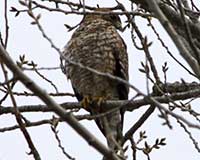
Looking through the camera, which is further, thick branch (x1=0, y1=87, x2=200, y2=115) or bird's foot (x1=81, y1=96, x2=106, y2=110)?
bird's foot (x1=81, y1=96, x2=106, y2=110)

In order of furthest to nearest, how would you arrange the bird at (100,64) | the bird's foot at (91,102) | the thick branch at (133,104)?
the bird at (100,64)
the bird's foot at (91,102)
the thick branch at (133,104)

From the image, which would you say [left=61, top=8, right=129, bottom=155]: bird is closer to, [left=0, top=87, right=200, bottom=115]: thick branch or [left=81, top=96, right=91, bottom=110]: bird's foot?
[left=81, top=96, right=91, bottom=110]: bird's foot

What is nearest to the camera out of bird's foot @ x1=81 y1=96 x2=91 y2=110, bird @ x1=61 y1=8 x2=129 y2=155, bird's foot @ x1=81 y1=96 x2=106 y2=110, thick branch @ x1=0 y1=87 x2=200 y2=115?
thick branch @ x1=0 y1=87 x2=200 y2=115

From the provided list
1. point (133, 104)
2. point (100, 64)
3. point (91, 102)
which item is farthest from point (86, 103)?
point (133, 104)

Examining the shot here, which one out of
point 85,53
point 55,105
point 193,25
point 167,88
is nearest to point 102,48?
point 85,53

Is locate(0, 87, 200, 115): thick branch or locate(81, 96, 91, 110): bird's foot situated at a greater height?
locate(0, 87, 200, 115): thick branch

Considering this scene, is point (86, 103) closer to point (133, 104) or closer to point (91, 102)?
point (91, 102)

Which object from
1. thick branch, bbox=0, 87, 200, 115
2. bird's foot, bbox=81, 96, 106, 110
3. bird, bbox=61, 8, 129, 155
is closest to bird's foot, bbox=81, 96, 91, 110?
bird's foot, bbox=81, 96, 106, 110

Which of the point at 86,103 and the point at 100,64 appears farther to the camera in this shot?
the point at 100,64

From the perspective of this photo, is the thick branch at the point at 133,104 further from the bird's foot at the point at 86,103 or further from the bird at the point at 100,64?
the bird at the point at 100,64

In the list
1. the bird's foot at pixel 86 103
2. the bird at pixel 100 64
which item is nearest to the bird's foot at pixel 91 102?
the bird's foot at pixel 86 103

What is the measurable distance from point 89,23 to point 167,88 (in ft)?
8.68

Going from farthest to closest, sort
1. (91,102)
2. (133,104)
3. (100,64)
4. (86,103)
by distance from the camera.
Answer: (100,64) → (91,102) → (86,103) → (133,104)

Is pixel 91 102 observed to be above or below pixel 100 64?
below
